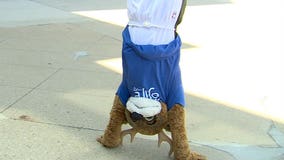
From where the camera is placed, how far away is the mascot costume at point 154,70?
11.7 ft

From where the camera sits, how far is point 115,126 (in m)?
3.96

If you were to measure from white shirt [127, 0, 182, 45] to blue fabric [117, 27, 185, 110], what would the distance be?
0.17 feet

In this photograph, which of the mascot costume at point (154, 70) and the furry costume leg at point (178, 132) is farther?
the furry costume leg at point (178, 132)

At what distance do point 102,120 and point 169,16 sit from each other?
150cm

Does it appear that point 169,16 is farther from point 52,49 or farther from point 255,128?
point 52,49

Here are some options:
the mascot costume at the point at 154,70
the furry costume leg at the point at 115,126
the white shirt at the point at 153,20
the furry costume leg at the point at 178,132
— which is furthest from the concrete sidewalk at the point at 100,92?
the white shirt at the point at 153,20

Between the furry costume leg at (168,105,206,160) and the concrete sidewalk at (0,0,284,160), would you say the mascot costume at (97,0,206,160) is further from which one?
the concrete sidewalk at (0,0,284,160)

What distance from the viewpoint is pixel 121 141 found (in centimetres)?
410

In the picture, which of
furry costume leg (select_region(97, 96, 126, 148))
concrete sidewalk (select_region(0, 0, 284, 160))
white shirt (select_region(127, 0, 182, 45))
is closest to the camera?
white shirt (select_region(127, 0, 182, 45))

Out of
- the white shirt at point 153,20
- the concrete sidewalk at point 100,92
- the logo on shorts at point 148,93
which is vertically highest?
the white shirt at point 153,20

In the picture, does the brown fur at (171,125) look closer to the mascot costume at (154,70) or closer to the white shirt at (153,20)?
the mascot costume at (154,70)

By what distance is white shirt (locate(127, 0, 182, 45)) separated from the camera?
3.54 metres

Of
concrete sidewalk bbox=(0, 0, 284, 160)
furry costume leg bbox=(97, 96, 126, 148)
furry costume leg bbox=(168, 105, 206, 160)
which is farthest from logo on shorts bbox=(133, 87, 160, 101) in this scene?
concrete sidewalk bbox=(0, 0, 284, 160)

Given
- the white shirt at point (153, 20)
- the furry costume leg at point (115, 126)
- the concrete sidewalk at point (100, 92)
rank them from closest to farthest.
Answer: the white shirt at point (153, 20), the furry costume leg at point (115, 126), the concrete sidewalk at point (100, 92)
